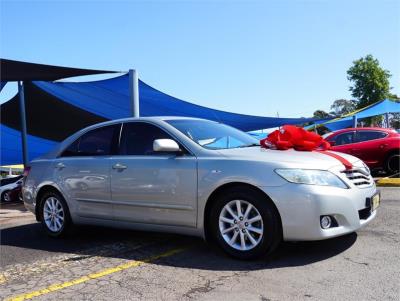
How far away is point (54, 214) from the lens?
6.32 meters

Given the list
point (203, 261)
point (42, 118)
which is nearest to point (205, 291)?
point (203, 261)

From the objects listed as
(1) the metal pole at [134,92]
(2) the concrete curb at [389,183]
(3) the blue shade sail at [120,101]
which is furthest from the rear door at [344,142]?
(1) the metal pole at [134,92]

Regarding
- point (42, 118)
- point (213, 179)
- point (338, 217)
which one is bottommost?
point (338, 217)

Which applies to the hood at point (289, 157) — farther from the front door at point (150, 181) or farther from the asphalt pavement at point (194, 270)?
the asphalt pavement at point (194, 270)

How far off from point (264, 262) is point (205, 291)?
0.88m

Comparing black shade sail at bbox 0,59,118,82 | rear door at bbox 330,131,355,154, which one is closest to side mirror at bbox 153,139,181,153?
black shade sail at bbox 0,59,118,82

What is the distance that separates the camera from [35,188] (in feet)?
21.6

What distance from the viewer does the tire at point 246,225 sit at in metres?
4.38

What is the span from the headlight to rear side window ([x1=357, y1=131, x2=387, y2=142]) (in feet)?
27.9

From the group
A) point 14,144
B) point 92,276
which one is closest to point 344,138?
point 92,276

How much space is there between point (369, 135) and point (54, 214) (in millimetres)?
8974

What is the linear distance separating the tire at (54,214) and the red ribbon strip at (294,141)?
9.28 feet

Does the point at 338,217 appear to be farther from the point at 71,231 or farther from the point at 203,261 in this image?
the point at 71,231

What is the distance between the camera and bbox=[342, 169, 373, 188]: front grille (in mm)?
4600
